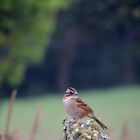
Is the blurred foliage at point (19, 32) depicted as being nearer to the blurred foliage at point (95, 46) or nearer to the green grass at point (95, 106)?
the green grass at point (95, 106)

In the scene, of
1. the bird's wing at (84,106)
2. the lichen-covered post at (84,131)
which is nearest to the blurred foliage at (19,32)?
the bird's wing at (84,106)

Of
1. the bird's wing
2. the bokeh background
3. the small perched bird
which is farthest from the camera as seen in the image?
the bokeh background

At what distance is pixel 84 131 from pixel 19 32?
3064 centimetres

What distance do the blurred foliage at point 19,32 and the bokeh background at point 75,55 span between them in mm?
40

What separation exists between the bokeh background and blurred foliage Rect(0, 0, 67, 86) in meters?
0.04

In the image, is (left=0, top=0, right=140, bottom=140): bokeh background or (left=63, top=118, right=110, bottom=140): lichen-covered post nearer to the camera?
(left=63, top=118, right=110, bottom=140): lichen-covered post

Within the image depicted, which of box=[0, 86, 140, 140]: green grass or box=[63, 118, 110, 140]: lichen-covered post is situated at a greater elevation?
box=[63, 118, 110, 140]: lichen-covered post

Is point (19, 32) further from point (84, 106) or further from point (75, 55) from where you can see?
point (84, 106)

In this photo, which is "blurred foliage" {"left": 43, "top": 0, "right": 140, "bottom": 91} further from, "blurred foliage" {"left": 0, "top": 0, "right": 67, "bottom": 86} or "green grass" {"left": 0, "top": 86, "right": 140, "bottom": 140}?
"blurred foliage" {"left": 0, "top": 0, "right": 67, "bottom": 86}

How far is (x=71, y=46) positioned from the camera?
153ft

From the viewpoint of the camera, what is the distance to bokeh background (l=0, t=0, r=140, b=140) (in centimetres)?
3591

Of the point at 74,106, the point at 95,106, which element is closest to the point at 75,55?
the point at 95,106

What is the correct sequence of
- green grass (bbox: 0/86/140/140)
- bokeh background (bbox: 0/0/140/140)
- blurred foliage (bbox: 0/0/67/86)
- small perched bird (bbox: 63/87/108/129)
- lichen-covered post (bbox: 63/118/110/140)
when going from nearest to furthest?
lichen-covered post (bbox: 63/118/110/140) → small perched bird (bbox: 63/87/108/129) → green grass (bbox: 0/86/140/140) → blurred foliage (bbox: 0/0/67/86) → bokeh background (bbox: 0/0/140/140)

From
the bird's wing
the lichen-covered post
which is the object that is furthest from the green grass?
the lichen-covered post
